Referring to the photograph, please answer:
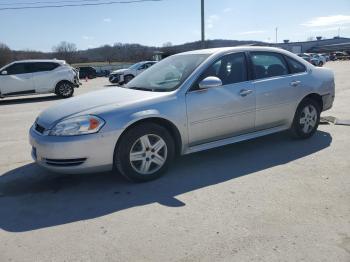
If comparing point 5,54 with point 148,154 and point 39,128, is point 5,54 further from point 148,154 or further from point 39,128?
point 148,154

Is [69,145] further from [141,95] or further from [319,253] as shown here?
[319,253]

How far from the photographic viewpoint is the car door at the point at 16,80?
15528 millimetres

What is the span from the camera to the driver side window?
5152 millimetres

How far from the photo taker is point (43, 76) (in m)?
16.0

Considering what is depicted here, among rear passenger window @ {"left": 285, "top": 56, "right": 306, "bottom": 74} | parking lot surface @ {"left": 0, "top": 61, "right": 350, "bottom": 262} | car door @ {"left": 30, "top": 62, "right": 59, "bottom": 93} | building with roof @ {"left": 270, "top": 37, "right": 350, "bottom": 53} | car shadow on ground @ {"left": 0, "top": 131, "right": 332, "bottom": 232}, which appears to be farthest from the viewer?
building with roof @ {"left": 270, "top": 37, "right": 350, "bottom": 53}

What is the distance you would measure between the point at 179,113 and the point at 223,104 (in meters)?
0.70

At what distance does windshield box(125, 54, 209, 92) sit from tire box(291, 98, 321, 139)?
6.30ft

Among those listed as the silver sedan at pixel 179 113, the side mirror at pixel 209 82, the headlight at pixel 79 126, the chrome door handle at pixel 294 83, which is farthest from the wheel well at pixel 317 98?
the headlight at pixel 79 126

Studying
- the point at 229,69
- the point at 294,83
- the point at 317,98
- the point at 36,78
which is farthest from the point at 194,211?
the point at 36,78

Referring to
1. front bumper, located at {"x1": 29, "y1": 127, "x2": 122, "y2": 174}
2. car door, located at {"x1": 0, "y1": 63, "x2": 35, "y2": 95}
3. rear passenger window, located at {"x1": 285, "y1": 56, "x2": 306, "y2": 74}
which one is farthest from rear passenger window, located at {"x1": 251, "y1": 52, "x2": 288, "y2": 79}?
car door, located at {"x1": 0, "y1": 63, "x2": 35, "y2": 95}

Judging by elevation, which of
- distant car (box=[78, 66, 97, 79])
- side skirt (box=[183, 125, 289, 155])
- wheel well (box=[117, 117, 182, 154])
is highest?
wheel well (box=[117, 117, 182, 154])

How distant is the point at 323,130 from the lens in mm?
6957

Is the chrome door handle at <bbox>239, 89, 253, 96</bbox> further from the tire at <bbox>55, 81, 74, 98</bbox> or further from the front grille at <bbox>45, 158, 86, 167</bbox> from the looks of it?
the tire at <bbox>55, 81, 74, 98</bbox>

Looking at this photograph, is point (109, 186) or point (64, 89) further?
point (64, 89)
